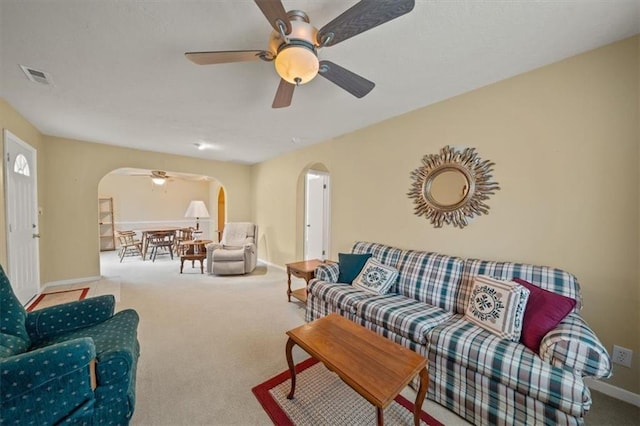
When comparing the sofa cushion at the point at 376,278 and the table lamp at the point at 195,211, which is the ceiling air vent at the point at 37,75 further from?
the table lamp at the point at 195,211

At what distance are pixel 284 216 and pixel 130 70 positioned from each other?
11.1 feet

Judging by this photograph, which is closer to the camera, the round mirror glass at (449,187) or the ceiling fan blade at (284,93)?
the ceiling fan blade at (284,93)

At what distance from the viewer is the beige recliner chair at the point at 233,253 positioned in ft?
14.8

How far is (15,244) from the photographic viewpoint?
2889 millimetres

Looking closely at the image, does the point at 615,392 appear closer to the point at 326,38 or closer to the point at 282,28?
the point at 326,38

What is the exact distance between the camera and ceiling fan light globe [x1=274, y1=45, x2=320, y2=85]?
131 centimetres

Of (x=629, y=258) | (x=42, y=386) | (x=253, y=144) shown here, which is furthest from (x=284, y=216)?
(x=629, y=258)

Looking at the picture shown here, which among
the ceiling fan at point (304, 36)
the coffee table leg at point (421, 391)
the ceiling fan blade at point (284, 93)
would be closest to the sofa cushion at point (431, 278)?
the coffee table leg at point (421, 391)

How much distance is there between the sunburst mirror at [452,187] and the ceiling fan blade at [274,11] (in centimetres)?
199

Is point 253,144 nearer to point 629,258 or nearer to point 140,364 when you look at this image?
point 140,364

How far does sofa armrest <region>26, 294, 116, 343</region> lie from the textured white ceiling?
1820 mm

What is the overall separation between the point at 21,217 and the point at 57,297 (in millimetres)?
1189

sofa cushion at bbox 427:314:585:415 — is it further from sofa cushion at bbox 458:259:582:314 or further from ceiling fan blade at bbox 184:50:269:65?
ceiling fan blade at bbox 184:50:269:65

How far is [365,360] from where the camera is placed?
1401 millimetres
